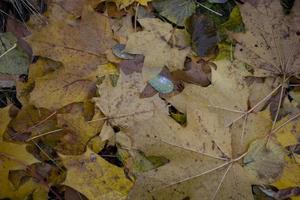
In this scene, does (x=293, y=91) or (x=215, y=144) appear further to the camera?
(x=293, y=91)

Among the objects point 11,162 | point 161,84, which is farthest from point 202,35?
point 11,162

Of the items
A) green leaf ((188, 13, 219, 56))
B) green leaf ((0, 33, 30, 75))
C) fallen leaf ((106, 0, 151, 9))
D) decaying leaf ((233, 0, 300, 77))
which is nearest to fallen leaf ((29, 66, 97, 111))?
green leaf ((0, 33, 30, 75))

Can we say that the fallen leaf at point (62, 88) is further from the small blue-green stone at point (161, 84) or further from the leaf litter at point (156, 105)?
the small blue-green stone at point (161, 84)

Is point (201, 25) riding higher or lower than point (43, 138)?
higher

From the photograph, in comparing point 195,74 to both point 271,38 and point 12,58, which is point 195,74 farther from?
point 12,58

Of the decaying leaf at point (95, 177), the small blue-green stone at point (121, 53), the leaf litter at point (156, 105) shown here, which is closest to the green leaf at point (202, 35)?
the leaf litter at point (156, 105)

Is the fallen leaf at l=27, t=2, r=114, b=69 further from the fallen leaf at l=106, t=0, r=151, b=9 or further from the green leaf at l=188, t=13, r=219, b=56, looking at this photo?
the green leaf at l=188, t=13, r=219, b=56

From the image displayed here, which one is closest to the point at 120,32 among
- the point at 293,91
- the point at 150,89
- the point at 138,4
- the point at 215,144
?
the point at 138,4

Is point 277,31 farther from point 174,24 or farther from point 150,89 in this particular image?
point 150,89
